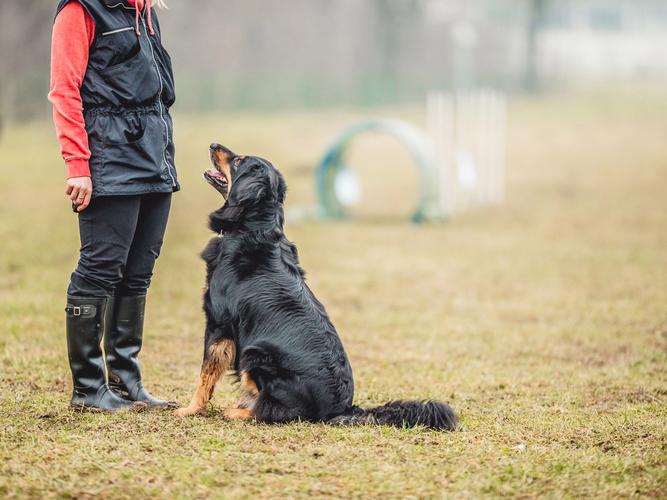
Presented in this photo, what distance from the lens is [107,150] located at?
12.8 feet

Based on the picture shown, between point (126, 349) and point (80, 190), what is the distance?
3.05ft

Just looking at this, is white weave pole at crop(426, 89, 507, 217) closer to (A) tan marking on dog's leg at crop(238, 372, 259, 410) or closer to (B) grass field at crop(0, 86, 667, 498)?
(B) grass field at crop(0, 86, 667, 498)

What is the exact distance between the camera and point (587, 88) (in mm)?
42031

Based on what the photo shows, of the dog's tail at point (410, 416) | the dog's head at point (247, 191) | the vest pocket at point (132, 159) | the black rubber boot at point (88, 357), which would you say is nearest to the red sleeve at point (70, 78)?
the vest pocket at point (132, 159)

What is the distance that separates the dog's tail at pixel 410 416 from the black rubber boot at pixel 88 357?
1.00 meters

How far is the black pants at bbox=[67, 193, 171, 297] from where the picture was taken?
13.0 feet

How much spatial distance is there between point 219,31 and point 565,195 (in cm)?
1920

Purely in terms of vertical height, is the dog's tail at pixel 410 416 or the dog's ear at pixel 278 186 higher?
the dog's ear at pixel 278 186

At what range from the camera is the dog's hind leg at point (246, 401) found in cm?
414

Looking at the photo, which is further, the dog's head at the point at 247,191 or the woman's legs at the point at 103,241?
the dog's head at the point at 247,191

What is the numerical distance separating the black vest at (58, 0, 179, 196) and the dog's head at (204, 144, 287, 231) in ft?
1.41

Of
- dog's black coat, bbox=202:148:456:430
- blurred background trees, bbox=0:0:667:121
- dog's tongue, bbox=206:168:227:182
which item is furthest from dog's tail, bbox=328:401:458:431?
blurred background trees, bbox=0:0:667:121

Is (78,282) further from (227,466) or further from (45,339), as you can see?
(45,339)

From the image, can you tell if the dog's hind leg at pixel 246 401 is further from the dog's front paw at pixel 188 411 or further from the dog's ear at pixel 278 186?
the dog's ear at pixel 278 186
